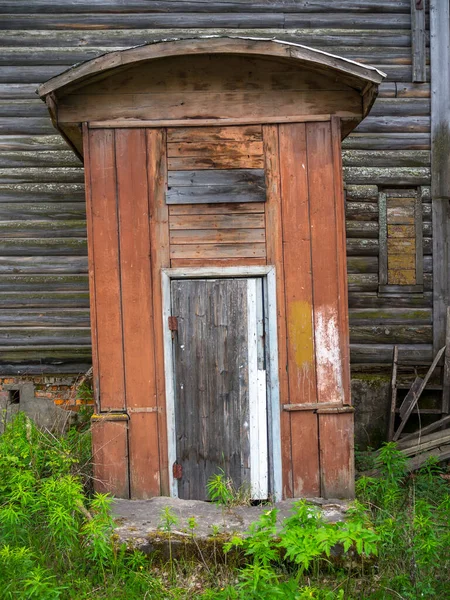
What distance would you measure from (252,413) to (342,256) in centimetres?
157

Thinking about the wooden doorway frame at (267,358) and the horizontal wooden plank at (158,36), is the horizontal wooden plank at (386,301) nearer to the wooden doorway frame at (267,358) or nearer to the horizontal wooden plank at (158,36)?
the wooden doorway frame at (267,358)

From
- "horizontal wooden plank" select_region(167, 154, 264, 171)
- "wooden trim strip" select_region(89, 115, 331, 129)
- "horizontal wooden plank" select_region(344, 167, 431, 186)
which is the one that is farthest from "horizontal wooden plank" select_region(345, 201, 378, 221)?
"horizontal wooden plank" select_region(167, 154, 264, 171)

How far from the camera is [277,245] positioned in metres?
5.74

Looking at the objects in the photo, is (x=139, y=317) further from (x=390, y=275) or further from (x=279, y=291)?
(x=390, y=275)

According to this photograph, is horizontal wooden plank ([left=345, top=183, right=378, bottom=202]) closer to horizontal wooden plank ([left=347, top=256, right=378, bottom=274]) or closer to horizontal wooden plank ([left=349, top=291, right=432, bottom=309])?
horizontal wooden plank ([left=347, top=256, right=378, bottom=274])

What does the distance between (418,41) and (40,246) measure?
5292 millimetres

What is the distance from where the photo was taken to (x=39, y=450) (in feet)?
19.5

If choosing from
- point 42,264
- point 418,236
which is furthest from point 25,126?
point 418,236

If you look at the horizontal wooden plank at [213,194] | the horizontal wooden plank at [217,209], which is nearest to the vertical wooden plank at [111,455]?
the horizontal wooden plank at [217,209]

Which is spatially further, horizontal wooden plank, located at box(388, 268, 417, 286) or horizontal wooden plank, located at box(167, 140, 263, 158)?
horizontal wooden plank, located at box(388, 268, 417, 286)

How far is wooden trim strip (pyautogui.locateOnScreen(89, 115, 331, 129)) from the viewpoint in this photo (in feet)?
18.8

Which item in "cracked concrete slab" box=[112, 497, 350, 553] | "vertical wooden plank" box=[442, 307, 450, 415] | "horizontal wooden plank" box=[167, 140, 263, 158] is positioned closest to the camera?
"cracked concrete slab" box=[112, 497, 350, 553]

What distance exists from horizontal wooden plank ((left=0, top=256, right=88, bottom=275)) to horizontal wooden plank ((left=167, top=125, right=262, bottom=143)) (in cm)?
279

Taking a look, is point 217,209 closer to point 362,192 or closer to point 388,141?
point 362,192
